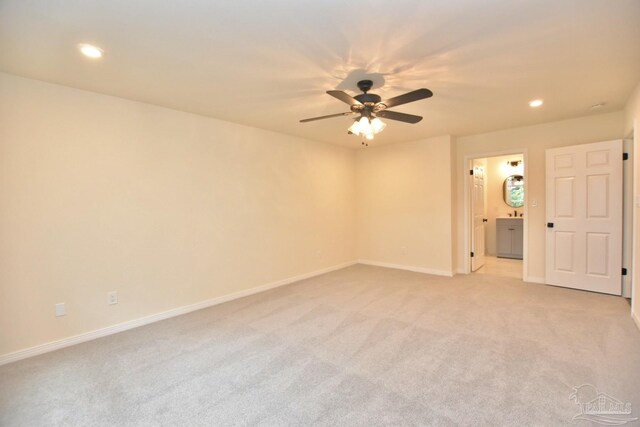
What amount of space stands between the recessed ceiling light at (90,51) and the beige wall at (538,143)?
5.10 meters

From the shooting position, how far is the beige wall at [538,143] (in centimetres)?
397

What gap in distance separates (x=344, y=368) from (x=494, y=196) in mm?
6180

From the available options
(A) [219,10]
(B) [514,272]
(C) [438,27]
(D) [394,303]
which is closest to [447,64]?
(C) [438,27]

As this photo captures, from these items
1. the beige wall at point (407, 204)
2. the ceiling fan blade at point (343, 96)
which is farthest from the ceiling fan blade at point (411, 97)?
the beige wall at point (407, 204)

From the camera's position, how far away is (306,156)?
5.07 meters

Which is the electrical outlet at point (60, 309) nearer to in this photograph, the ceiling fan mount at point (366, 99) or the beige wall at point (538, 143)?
the ceiling fan mount at point (366, 99)

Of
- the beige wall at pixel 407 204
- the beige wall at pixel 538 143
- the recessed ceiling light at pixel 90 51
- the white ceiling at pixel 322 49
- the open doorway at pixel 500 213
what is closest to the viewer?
the white ceiling at pixel 322 49

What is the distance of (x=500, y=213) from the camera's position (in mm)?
6758

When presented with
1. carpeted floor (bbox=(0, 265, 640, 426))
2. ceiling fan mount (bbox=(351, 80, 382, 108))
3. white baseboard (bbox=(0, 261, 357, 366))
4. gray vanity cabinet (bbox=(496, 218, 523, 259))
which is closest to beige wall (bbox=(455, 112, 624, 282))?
carpeted floor (bbox=(0, 265, 640, 426))

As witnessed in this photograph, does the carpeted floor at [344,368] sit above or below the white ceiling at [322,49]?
below

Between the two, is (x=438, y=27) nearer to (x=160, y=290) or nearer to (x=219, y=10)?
(x=219, y=10)

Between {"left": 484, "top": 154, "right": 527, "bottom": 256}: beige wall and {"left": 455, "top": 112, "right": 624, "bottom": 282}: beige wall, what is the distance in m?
2.12

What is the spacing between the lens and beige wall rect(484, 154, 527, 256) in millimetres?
6695

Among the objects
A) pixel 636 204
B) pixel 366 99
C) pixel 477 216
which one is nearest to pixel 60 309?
pixel 366 99
